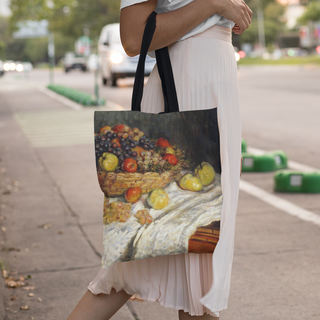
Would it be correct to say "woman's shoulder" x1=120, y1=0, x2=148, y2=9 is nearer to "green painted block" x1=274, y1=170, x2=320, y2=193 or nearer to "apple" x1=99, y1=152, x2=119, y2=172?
"apple" x1=99, y1=152, x2=119, y2=172

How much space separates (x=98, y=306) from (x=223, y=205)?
57 cm

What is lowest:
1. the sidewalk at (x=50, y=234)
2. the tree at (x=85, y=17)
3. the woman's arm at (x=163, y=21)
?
the sidewalk at (x=50, y=234)

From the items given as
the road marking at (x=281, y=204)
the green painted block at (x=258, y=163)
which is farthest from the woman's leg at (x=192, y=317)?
the green painted block at (x=258, y=163)

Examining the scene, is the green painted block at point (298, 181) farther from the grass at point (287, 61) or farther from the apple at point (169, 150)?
the grass at point (287, 61)

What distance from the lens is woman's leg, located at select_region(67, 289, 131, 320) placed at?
1977 mm

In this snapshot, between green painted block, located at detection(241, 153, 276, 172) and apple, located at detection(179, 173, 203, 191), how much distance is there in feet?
16.6

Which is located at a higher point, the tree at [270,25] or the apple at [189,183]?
the tree at [270,25]

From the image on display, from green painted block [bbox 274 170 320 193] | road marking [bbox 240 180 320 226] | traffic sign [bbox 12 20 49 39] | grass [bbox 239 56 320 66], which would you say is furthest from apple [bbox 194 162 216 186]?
grass [bbox 239 56 320 66]

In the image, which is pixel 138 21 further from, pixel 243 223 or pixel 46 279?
pixel 243 223

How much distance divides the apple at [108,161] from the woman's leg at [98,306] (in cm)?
49

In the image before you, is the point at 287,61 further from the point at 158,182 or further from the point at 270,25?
the point at 158,182

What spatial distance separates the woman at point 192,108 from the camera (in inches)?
73.0

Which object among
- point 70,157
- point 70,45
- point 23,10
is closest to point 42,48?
point 70,45

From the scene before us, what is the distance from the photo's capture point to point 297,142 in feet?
29.1
